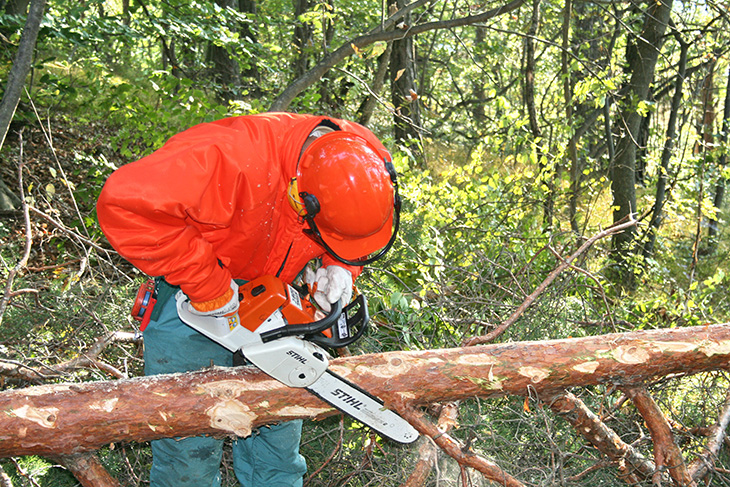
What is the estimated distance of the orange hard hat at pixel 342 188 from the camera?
193 cm

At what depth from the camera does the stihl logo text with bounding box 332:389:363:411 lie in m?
2.14

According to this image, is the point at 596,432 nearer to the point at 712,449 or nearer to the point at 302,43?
the point at 712,449

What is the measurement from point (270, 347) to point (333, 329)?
0.31 m

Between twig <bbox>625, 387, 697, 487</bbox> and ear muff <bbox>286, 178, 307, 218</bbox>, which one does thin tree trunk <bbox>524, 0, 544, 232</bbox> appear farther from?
ear muff <bbox>286, 178, 307, 218</bbox>

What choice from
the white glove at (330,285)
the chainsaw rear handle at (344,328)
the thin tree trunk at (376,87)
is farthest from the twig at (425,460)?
the thin tree trunk at (376,87)

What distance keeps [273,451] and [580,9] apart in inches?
332

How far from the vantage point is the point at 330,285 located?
233cm

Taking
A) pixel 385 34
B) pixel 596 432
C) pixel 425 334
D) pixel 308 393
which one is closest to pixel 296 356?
pixel 308 393

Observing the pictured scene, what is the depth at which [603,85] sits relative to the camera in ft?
15.0

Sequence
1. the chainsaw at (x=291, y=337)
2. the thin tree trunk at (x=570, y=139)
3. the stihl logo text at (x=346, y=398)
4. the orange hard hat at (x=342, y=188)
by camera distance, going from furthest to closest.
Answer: the thin tree trunk at (x=570, y=139), the stihl logo text at (x=346, y=398), the chainsaw at (x=291, y=337), the orange hard hat at (x=342, y=188)

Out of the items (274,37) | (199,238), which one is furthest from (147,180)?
(274,37)

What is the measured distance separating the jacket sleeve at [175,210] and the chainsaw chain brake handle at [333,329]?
0.28 meters

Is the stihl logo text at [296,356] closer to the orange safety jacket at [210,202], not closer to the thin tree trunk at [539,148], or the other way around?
the orange safety jacket at [210,202]

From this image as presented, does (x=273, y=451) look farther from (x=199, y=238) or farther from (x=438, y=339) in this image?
(x=438, y=339)
